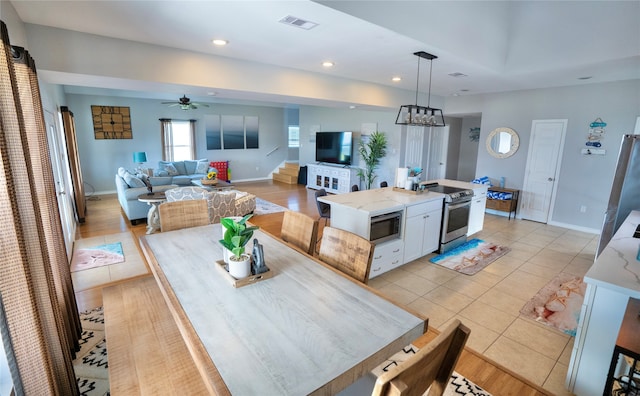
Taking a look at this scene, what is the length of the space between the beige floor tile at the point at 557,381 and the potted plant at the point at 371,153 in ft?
18.9

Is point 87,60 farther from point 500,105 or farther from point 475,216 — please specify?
point 500,105

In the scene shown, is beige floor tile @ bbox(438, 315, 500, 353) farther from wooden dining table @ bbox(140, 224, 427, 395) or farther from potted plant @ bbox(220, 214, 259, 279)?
potted plant @ bbox(220, 214, 259, 279)

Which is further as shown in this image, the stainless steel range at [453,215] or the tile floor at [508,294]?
the stainless steel range at [453,215]

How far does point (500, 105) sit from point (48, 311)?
7.43m

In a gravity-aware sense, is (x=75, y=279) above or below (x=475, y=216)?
below

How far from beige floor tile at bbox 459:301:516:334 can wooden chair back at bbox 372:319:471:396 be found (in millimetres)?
1999

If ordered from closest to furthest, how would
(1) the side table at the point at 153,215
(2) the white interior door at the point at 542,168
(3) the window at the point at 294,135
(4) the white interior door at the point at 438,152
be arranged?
(1) the side table at the point at 153,215
(2) the white interior door at the point at 542,168
(4) the white interior door at the point at 438,152
(3) the window at the point at 294,135

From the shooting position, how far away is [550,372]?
2.20 meters

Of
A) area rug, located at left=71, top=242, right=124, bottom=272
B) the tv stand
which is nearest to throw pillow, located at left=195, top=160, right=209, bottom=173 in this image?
the tv stand

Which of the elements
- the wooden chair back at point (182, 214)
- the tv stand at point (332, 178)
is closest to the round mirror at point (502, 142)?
the tv stand at point (332, 178)

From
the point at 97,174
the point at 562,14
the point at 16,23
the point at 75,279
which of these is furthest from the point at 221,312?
the point at 97,174

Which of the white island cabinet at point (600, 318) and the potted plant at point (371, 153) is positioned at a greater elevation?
the potted plant at point (371, 153)

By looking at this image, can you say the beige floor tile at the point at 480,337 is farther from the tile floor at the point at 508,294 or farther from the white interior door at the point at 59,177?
the white interior door at the point at 59,177

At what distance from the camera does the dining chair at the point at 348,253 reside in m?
1.83
